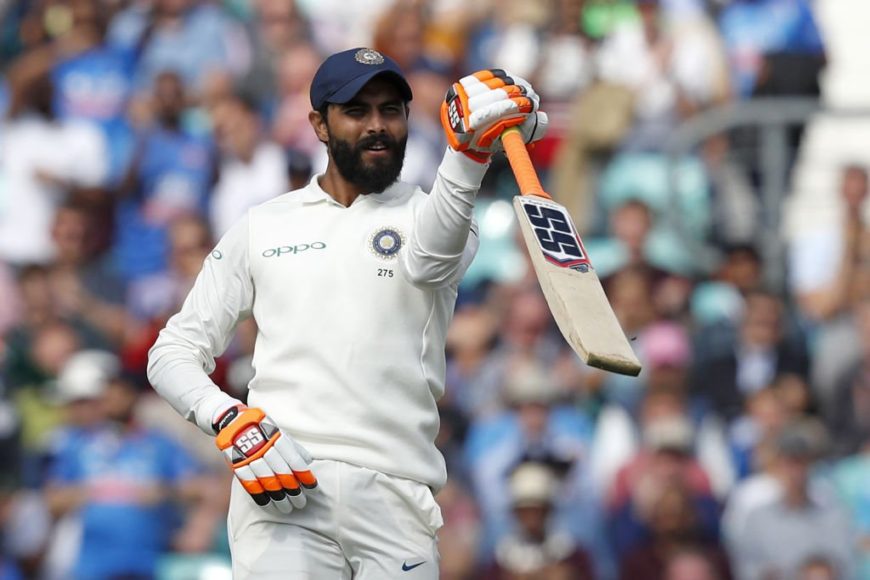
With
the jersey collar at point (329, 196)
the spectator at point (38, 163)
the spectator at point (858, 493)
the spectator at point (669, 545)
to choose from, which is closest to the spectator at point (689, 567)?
the spectator at point (669, 545)

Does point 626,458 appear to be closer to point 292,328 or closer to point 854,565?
point 854,565

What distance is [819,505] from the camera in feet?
30.7

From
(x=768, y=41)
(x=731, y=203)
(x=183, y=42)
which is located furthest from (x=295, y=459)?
(x=183, y=42)

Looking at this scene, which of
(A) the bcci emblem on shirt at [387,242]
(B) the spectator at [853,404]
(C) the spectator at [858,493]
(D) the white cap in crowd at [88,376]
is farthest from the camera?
(B) the spectator at [853,404]

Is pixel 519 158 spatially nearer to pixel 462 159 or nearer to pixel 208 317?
pixel 462 159

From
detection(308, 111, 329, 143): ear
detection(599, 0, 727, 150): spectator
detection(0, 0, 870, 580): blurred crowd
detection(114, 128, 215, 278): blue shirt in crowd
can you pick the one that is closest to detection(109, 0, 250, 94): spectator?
detection(0, 0, 870, 580): blurred crowd

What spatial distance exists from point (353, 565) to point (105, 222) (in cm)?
702

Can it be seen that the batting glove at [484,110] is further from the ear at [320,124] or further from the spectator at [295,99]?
the spectator at [295,99]

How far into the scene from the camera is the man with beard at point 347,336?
5.07m

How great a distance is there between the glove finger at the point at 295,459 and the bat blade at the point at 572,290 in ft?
2.71

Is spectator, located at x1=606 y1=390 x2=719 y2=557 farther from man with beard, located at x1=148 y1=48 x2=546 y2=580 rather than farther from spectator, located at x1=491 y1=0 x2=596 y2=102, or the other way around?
man with beard, located at x1=148 y1=48 x2=546 y2=580

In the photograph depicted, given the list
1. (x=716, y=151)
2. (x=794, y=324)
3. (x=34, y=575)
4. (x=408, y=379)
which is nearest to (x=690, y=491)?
(x=794, y=324)

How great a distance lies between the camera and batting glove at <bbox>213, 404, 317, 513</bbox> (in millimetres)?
4934

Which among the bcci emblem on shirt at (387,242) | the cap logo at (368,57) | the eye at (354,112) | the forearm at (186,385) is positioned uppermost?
the cap logo at (368,57)
